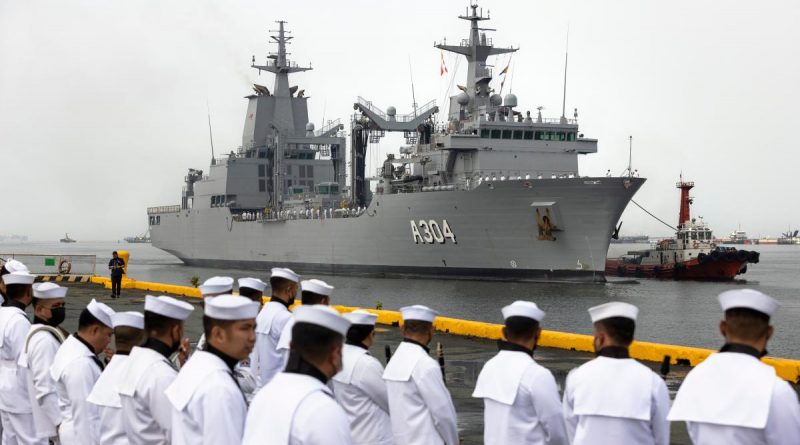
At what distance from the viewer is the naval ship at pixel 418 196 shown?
33688 millimetres

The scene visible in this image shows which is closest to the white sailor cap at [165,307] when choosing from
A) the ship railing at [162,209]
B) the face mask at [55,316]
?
the face mask at [55,316]

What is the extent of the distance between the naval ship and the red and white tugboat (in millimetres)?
10286

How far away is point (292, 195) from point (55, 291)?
140 feet

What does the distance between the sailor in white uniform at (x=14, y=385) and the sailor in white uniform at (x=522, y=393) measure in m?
3.14

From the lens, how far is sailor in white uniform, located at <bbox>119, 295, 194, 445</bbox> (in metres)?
3.90

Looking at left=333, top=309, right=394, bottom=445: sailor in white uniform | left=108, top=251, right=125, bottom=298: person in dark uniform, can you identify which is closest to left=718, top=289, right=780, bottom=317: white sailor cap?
left=333, top=309, right=394, bottom=445: sailor in white uniform

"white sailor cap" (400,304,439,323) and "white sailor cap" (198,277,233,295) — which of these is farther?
"white sailor cap" (198,277,233,295)

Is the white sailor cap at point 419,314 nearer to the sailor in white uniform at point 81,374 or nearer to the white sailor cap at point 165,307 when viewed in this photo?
the white sailor cap at point 165,307

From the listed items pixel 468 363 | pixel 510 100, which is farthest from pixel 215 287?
pixel 510 100

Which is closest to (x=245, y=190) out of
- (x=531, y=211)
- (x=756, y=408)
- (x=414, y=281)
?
(x=414, y=281)

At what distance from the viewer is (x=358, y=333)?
481cm

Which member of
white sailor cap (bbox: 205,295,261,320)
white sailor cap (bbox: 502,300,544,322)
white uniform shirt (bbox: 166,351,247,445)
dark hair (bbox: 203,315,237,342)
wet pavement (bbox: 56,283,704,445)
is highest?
white sailor cap (bbox: 205,295,261,320)

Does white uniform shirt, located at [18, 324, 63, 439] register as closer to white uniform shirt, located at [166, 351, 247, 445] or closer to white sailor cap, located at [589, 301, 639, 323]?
white uniform shirt, located at [166, 351, 247, 445]

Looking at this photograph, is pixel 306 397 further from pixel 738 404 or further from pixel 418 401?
pixel 418 401
